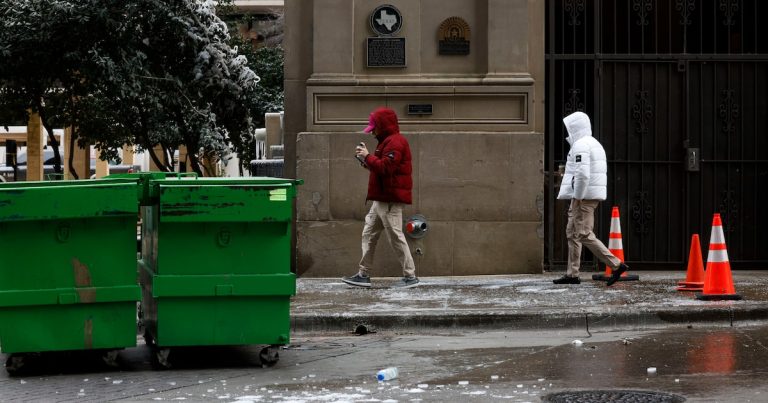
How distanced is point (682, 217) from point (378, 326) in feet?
18.3

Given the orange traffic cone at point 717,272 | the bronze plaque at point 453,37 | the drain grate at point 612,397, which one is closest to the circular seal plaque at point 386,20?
the bronze plaque at point 453,37

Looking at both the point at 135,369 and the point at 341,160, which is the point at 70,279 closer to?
the point at 135,369

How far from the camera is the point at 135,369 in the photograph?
8.58m

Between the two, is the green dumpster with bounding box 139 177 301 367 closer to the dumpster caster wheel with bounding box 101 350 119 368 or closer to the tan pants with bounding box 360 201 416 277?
the dumpster caster wheel with bounding box 101 350 119 368

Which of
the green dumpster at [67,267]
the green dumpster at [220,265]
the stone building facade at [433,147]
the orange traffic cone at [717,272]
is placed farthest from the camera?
the stone building facade at [433,147]

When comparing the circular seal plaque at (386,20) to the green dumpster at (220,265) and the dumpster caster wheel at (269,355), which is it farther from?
the dumpster caster wheel at (269,355)

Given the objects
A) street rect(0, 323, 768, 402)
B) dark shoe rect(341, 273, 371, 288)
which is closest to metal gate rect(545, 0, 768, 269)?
dark shoe rect(341, 273, 371, 288)

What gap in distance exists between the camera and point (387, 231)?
1245 cm

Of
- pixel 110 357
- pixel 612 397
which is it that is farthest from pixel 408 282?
pixel 612 397

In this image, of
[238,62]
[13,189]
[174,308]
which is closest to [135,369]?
[174,308]

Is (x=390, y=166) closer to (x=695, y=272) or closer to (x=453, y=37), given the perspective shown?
(x=453, y=37)

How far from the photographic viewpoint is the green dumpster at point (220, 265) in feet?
27.5

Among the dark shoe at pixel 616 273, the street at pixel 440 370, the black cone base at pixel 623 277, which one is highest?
the dark shoe at pixel 616 273

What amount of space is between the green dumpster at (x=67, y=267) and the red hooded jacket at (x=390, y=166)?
4.15 metres
